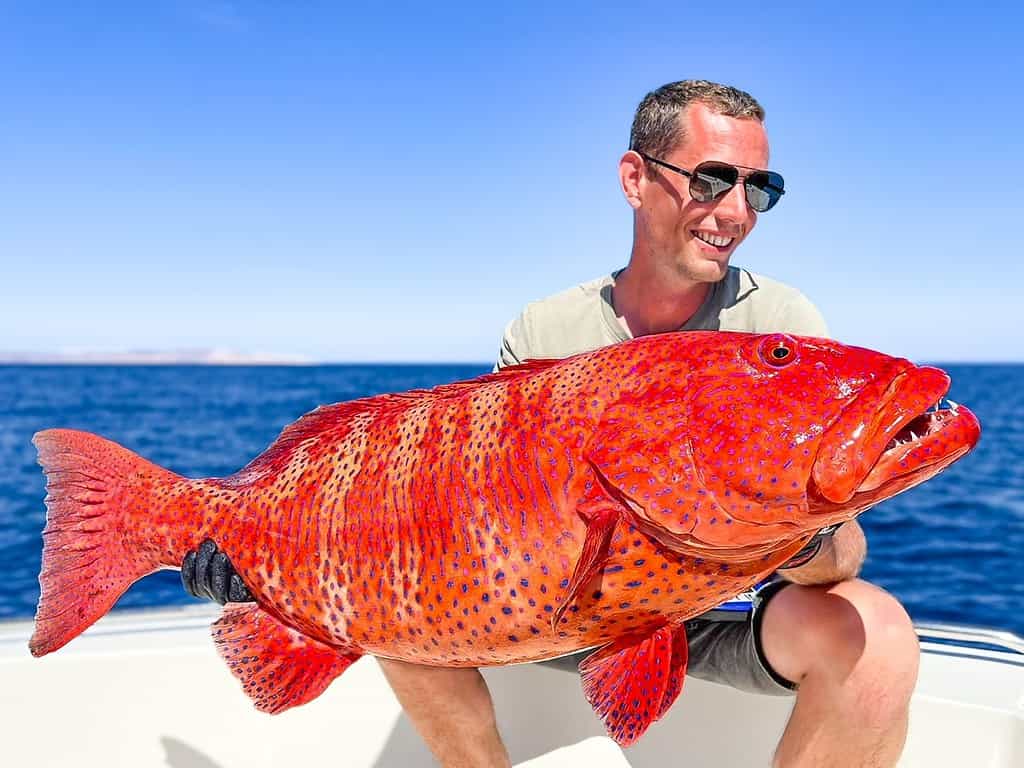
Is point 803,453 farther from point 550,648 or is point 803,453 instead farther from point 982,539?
point 982,539

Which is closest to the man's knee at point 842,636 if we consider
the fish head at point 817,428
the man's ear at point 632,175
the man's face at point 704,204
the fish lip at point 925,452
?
the fish head at point 817,428

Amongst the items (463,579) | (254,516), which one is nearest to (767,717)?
(463,579)

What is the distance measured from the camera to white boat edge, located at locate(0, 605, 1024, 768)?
11.3ft

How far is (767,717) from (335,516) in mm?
2260

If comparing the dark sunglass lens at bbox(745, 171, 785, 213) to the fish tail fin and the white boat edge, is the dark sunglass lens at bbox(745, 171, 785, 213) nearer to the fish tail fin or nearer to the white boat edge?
the white boat edge

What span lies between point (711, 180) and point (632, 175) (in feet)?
1.50

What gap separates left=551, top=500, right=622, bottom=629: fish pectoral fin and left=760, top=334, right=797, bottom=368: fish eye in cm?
50

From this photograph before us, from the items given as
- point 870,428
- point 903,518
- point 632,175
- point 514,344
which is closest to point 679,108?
point 632,175

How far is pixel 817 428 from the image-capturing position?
5.71ft

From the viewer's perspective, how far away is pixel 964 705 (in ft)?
11.1

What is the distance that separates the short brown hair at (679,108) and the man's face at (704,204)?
0.03 metres

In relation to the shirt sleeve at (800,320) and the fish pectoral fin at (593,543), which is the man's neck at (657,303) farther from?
the fish pectoral fin at (593,543)

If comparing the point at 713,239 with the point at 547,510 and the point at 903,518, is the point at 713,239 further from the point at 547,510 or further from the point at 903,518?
the point at 903,518

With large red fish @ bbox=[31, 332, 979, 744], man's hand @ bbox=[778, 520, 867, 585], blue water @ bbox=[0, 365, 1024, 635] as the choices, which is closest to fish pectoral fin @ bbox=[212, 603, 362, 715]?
large red fish @ bbox=[31, 332, 979, 744]
